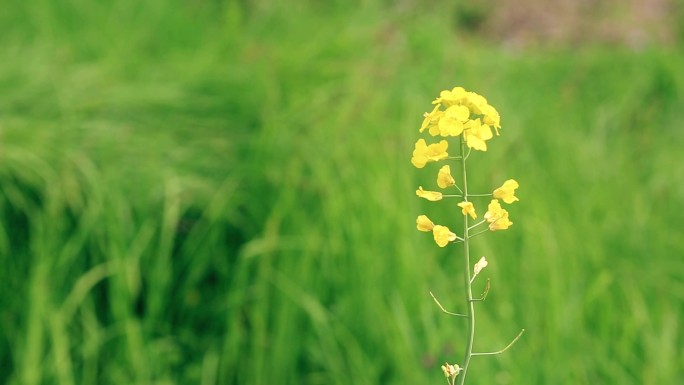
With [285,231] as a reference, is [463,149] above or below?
below

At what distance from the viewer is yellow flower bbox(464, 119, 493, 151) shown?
2.05ft

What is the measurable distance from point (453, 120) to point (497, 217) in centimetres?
8

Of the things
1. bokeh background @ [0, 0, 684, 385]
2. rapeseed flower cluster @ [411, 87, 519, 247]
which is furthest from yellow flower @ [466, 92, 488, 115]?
bokeh background @ [0, 0, 684, 385]

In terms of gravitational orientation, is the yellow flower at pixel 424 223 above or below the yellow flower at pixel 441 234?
above

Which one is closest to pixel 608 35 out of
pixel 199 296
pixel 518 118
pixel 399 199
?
pixel 518 118

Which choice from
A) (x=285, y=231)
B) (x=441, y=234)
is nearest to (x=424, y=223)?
(x=441, y=234)

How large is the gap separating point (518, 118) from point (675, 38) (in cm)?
270

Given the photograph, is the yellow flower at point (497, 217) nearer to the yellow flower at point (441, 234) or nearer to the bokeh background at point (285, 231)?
the yellow flower at point (441, 234)

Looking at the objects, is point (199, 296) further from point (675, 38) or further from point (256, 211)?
point (675, 38)

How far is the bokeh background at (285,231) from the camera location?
6.64 ft

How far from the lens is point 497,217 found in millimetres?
660

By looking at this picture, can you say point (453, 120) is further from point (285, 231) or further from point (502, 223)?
point (285, 231)

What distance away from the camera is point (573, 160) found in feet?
9.61

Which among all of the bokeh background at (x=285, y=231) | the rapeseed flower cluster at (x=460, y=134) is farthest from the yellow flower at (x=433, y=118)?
the bokeh background at (x=285, y=231)
